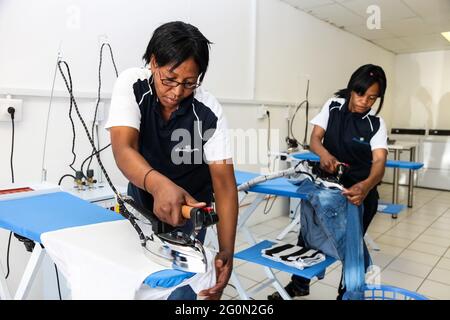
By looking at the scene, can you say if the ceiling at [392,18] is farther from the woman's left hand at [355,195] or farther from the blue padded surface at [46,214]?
the blue padded surface at [46,214]

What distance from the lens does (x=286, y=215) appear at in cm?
405

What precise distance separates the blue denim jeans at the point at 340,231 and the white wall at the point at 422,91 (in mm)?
5327

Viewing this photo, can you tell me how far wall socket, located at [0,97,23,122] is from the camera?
5.94 ft

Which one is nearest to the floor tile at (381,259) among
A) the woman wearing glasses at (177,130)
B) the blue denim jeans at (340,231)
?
the blue denim jeans at (340,231)

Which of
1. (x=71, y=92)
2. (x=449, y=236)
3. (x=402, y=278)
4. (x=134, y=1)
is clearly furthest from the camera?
(x=449, y=236)

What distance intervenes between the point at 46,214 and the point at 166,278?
0.64m

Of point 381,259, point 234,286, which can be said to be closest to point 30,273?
point 234,286

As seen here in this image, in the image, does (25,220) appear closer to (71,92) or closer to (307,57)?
(71,92)

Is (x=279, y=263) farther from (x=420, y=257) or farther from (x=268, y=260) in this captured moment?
(x=420, y=257)

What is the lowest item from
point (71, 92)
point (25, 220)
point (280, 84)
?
point (25, 220)

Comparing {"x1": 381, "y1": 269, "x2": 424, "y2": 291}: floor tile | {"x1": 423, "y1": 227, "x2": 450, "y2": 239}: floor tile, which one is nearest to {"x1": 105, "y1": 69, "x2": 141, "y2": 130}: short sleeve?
{"x1": 381, "y1": 269, "x2": 424, "y2": 291}: floor tile

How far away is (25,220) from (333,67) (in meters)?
4.27

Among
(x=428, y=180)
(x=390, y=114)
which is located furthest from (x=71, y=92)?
(x=390, y=114)

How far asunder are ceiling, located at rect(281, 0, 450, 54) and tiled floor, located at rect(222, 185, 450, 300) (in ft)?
7.47
